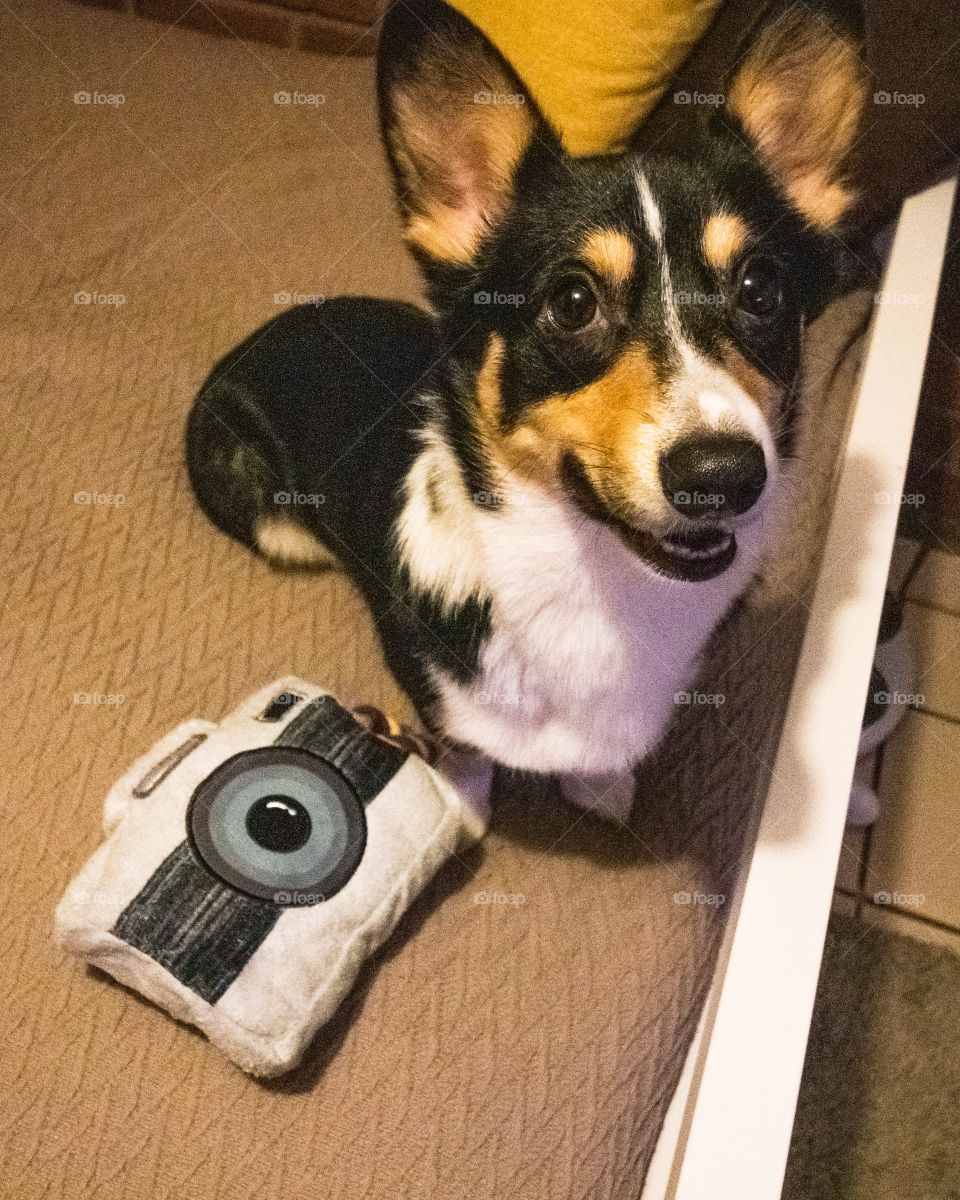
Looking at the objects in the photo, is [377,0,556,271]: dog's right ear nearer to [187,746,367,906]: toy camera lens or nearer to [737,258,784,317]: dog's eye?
[737,258,784,317]: dog's eye

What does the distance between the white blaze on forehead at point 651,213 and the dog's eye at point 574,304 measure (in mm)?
89

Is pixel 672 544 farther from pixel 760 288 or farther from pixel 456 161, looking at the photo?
pixel 456 161

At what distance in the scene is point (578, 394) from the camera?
0.99 m

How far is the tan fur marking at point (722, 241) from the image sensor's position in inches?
39.0

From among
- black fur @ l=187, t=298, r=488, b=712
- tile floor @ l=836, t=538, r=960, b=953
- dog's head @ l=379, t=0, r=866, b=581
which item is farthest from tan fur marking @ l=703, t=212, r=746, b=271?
tile floor @ l=836, t=538, r=960, b=953

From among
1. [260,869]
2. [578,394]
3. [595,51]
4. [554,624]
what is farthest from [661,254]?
[260,869]

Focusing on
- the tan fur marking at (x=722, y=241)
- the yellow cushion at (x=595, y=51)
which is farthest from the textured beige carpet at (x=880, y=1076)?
the yellow cushion at (x=595, y=51)

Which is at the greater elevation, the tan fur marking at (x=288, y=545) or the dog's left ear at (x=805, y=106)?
the dog's left ear at (x=805, y=106)

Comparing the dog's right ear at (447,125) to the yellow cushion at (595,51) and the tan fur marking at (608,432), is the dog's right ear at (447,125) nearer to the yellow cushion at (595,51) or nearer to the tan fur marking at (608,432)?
the tan fur marking at (608,432)

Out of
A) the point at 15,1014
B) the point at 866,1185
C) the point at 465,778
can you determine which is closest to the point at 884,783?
the point at 866,1185

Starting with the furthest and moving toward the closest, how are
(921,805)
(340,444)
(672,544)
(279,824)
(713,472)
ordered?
(921,805)
(340,444)
(279,824)
(672,544)
(713,472)

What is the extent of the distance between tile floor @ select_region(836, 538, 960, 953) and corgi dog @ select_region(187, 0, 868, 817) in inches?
27.6

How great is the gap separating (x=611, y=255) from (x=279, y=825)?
0.77 m

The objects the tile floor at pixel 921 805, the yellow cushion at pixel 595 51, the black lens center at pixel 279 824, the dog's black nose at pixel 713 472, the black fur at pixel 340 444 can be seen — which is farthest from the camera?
the tile floor at pixel 921 805
